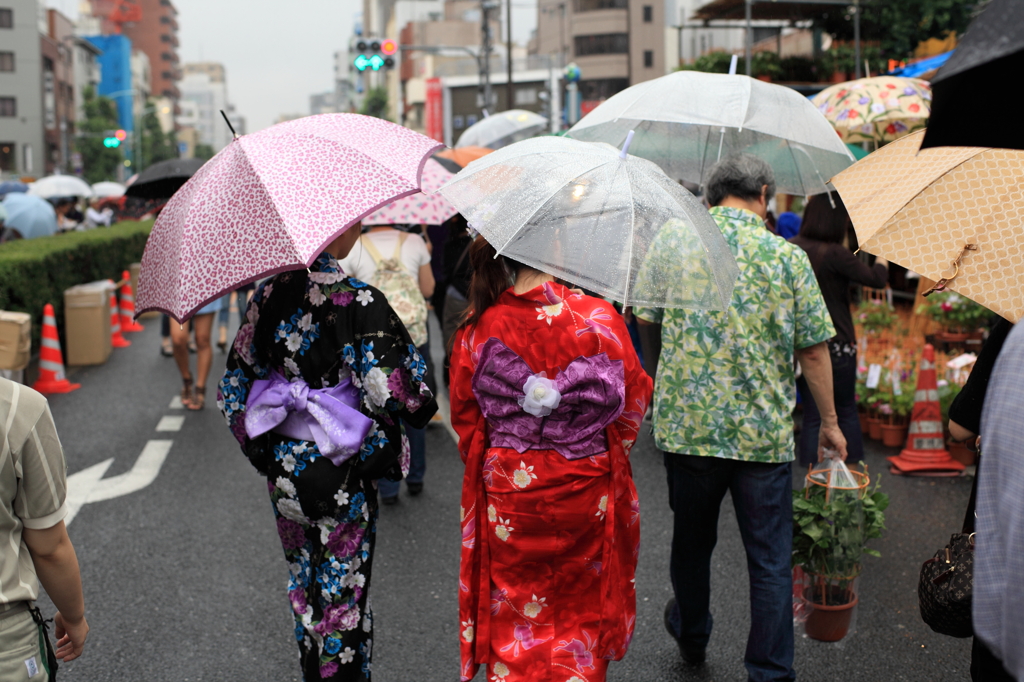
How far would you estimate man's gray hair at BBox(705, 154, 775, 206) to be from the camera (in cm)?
360

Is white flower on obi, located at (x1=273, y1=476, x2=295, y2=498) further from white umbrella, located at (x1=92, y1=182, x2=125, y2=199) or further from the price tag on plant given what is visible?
white umbrella, located at (x1=92, y1=182, x2=125, y2=199)

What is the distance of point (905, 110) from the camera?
6996mm

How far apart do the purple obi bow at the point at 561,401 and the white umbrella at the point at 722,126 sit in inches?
74.5

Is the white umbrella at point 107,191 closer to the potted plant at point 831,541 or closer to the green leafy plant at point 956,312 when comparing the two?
the green leafy plant at point 956,312

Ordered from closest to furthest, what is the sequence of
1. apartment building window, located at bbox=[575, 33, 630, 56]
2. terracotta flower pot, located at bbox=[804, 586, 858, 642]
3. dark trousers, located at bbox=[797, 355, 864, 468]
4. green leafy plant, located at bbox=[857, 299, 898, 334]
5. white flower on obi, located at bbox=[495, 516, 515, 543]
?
white flower on obi, located at bbox=[495, 516, 515, 543], terracotta flower pot, located at bbox=[804, 586, 858, 642], dark trousers, located at bbox=[797, 355, 864, 468], green leafy plant, located at bbox=[857, 299, 898, 334], apartment building window, located at bbox=[575, 33, 630, 56]

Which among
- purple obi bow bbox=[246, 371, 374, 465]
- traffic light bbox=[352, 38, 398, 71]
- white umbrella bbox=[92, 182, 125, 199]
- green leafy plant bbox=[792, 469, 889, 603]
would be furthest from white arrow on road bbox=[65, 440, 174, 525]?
white umbrella bbox=[92, 182, 125, 199]

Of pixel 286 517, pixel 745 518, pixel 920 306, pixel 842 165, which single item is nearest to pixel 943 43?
pixel 920 306

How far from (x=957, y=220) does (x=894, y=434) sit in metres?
4.81

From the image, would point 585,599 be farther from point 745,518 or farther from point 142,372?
point 142,372

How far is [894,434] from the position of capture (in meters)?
7.08

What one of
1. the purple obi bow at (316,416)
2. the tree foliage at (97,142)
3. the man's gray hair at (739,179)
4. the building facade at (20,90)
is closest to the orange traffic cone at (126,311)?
the purple obi bow at (316,416)

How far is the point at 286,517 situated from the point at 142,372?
824 cm

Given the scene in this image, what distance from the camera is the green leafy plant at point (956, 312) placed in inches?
310

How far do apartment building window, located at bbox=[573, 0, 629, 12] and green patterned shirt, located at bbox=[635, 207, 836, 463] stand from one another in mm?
62042
